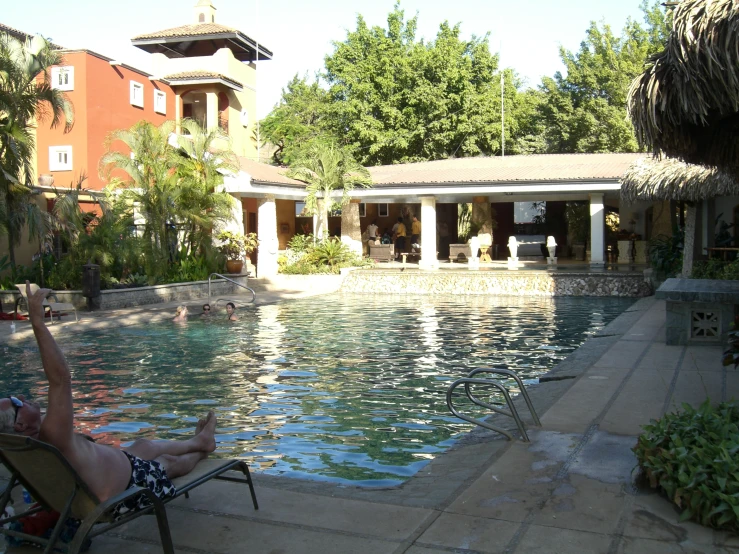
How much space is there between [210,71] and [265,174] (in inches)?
604

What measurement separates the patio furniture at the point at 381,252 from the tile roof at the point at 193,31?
1826 cm

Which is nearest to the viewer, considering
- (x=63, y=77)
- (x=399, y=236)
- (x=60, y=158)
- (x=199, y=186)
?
(x=199, y=186)

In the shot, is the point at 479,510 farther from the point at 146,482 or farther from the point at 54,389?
the point at 54,389

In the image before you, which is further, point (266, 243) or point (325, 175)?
point (325, 175)

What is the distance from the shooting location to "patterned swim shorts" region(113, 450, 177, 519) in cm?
401

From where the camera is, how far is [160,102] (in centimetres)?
3844

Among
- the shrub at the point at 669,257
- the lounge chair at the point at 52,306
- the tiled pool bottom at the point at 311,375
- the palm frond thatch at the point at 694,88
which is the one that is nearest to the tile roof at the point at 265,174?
the tiled pool bottom at the point at 311,375

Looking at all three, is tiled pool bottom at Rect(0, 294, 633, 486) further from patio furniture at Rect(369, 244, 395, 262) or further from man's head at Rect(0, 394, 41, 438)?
patio furniture at Rect(369, 244, 395, 262)

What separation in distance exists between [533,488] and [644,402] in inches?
114

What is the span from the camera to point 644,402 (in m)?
7.32

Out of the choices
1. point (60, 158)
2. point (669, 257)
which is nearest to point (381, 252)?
point (669, 257)

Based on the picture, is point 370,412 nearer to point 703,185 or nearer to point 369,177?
point 703,185

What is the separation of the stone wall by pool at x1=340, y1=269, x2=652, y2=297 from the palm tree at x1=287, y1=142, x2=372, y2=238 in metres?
3.68

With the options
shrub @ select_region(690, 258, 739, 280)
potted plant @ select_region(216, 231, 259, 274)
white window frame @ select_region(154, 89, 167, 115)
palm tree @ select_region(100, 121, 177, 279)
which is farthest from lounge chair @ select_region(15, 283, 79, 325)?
white window frame @ select_region(154, 89, 167, 115)
